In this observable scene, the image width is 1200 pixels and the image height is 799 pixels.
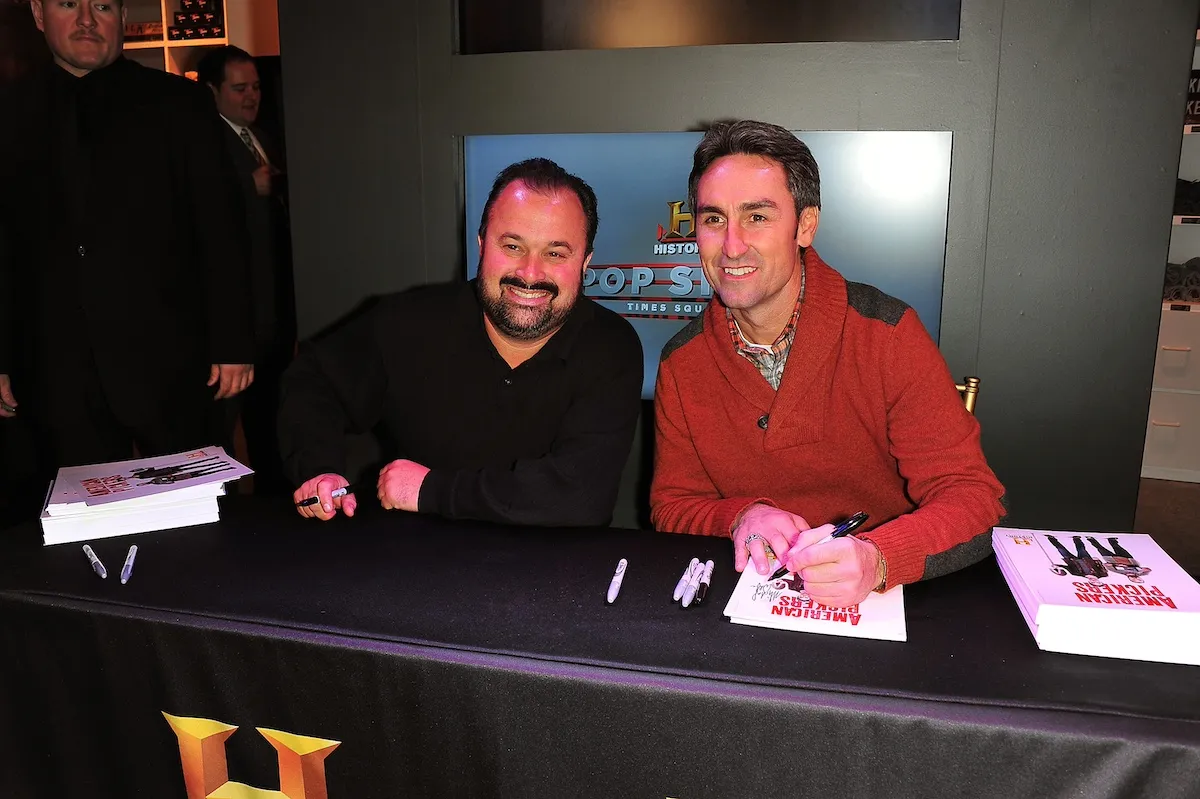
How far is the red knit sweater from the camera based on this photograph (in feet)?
5.26

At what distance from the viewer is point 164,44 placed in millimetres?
4859

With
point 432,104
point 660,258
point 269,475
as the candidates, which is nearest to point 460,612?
point 660,258

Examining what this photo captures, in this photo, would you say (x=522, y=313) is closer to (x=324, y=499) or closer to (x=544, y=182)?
(x=544, y=182)

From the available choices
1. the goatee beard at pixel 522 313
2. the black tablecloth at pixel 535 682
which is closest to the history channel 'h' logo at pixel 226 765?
the black tablecloth at pixel 535 682

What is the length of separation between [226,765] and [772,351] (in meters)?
1.18

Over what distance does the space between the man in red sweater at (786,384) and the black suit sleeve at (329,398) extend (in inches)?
24.8

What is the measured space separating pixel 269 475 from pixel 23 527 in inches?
93.0

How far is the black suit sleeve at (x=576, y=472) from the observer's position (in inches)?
61.2

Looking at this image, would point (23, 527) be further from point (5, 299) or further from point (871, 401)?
point (871, 401)

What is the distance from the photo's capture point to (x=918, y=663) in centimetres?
102

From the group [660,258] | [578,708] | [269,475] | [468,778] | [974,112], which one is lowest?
[269,475]

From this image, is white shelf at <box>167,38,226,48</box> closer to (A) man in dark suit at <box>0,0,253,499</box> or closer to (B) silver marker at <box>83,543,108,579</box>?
(A) man in dark suit at <box>0,0,253,499</box>

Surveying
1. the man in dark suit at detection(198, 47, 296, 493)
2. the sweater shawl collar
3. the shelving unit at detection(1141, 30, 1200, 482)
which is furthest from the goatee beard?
the shelving unit at detection(1141, 30, 1200, 482)

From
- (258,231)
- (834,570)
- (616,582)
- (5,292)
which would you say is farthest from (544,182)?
(258,231)
